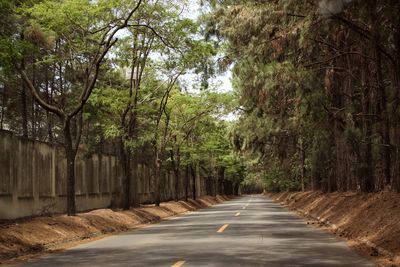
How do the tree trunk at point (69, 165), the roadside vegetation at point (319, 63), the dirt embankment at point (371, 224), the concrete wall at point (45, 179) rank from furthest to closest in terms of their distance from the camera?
the tree trunk at point (69, 165) < the concrete wall at point (45, 179) < the roadside vegetation at point (319, 63) < the dirt embankment at point (371, 224)

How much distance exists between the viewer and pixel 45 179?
72.9 feet

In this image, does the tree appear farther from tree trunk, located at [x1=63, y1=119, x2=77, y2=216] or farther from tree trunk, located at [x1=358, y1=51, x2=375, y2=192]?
tree trunk, located at [x1=358, y1=51, x2=375, y2=192]

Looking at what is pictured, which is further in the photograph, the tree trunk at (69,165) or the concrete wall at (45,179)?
the tree trunk at (69,165)

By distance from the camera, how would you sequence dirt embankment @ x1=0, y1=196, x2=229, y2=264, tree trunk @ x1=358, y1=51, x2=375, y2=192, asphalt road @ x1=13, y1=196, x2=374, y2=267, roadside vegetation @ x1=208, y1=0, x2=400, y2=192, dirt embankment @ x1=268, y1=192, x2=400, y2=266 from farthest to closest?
1. tree trunk @ x1=358, y1=51, x2=375, y2=192
2. roadside vegetation @ x1=208, y1=0, x2=400, y2=192
3. dirt embankment @ x1=0, y1=196, x2=229, y2=264
4. dirt embankment @ x1=268, y1=192, x2=400, y2=266
5. asphalt road @ x1=13, y1=196, x2=374, y2=267

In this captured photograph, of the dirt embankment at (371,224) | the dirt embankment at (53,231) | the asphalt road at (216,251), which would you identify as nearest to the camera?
the asphalt road at (216,251)

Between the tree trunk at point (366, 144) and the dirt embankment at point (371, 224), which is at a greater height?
the tree trunk at point (366, 144)

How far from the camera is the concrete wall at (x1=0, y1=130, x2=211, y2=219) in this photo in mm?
18719

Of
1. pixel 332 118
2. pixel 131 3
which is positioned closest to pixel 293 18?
pixel 332 118

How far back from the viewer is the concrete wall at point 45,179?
1872 cm

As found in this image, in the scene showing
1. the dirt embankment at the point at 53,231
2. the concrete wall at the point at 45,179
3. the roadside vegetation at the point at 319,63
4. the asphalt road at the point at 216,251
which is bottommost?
the asphalt road at the point at 216,251

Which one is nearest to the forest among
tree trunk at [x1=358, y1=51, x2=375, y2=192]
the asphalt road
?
tree trunk at [x1=358, y1=51, x2=375, y2=192]

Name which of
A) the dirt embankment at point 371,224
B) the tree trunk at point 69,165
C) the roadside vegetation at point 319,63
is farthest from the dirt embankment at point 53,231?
the dirt embankment at point 371,224

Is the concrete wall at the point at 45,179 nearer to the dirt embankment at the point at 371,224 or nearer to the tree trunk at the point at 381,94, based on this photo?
the dirt embankment at the point at 371,224

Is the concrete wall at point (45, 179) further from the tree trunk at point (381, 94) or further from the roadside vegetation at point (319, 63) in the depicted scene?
the tree trunk at point (381, 94)
